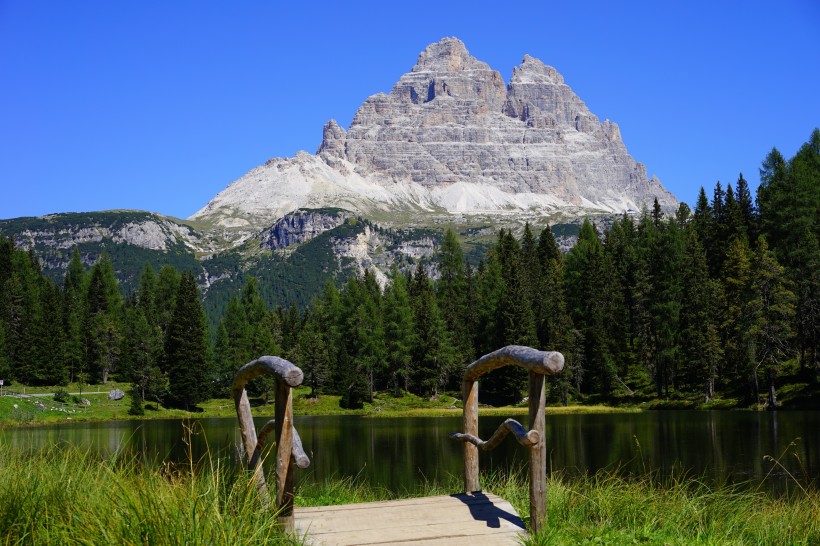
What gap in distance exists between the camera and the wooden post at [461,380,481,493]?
1055 cm

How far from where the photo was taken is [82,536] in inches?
256

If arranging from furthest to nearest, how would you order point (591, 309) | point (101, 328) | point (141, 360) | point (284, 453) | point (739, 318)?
point (101, 328) → point (591, 309) → point (141, 360) → point (739, 318) → point (284, 453)

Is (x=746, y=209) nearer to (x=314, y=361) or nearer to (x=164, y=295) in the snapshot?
(x=314, y=361)

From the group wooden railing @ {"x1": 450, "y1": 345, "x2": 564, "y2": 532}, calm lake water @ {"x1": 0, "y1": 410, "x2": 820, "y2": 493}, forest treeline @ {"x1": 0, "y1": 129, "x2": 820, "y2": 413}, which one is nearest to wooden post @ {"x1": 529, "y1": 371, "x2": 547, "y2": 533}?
wooden railing @ {"x1": 450, "y1": 345, "x2": 564, "y2": 532}

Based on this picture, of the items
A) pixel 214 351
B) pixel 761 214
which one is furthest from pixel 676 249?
pixel 214 351

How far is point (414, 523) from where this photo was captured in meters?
8.46

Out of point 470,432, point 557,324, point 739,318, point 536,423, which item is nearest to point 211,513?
point 536,423

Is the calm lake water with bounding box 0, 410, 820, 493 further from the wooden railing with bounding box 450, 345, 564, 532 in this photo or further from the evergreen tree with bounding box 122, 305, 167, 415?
the evergreen tree with bounding box 122, 305, 167, 415

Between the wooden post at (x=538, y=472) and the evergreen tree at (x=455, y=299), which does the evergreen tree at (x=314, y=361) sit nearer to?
the evergreen tree at (x=455, y=299)

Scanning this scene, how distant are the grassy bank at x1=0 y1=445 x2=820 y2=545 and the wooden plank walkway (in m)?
0.41

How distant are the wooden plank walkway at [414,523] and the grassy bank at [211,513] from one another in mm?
410

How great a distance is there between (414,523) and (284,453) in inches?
67.0

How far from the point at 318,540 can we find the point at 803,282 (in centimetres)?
6147

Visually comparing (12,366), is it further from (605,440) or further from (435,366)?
(605,440)
